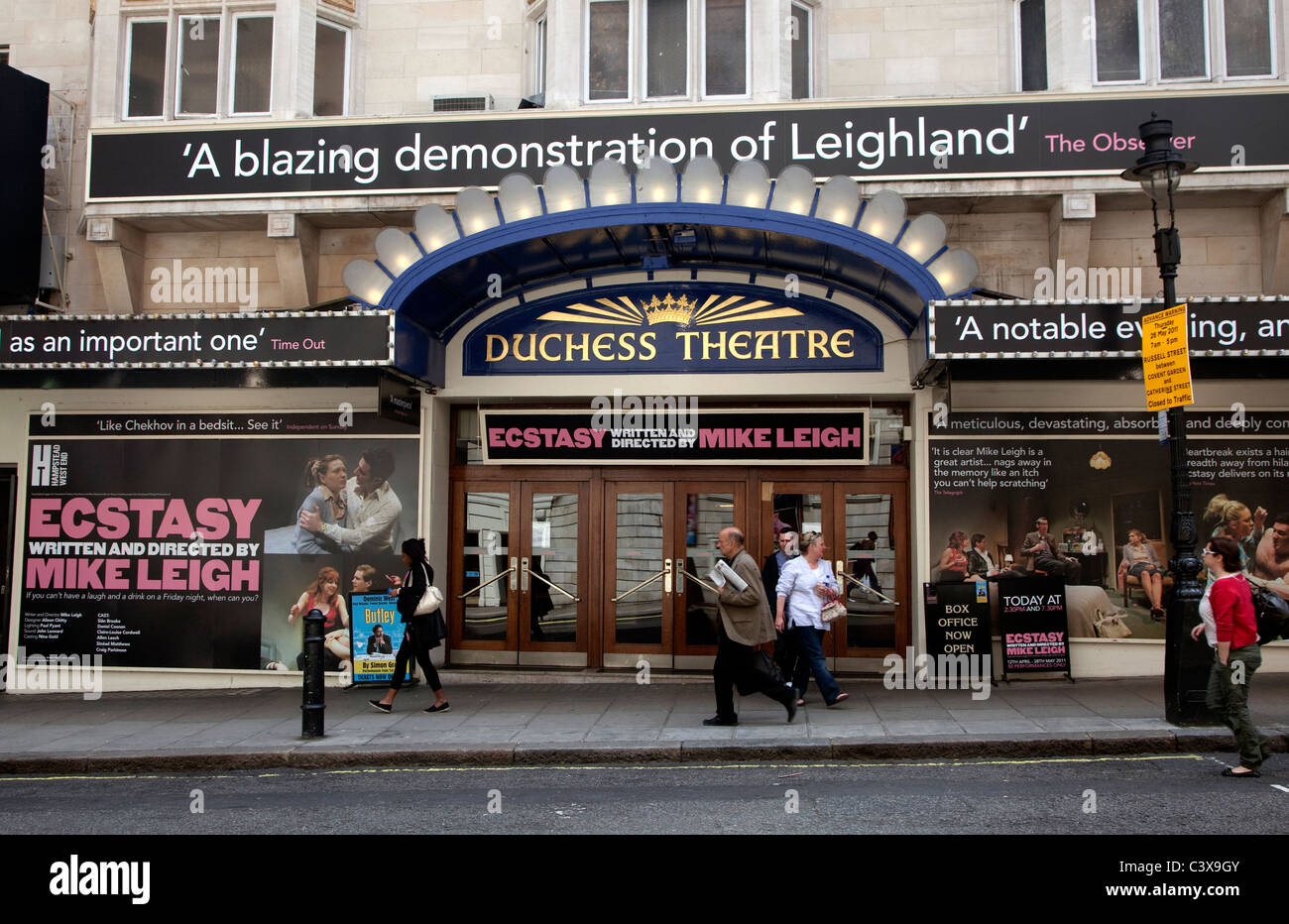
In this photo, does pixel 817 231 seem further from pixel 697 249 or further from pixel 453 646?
pixel 453 646

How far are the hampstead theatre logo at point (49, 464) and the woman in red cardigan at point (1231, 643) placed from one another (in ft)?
39.9

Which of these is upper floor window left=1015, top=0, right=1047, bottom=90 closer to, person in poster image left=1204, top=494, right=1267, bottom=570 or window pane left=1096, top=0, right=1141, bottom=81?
window pane left=1096, top=0, right=1141, bottom=81

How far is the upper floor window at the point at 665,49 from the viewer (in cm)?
1190

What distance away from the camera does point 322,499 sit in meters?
12.1

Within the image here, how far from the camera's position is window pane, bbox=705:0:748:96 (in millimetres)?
11922

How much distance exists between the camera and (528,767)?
821 cm

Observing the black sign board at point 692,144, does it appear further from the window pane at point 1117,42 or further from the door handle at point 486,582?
the door handle at point 486,582

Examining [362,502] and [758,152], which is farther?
[362,502]

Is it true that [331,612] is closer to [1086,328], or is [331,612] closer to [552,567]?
[552,567]

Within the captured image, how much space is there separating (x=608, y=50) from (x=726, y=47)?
1.39m

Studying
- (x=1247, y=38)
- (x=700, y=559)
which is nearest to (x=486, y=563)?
(x=700, y=559)

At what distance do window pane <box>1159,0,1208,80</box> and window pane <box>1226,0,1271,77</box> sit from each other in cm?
28

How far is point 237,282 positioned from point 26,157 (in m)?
2.82

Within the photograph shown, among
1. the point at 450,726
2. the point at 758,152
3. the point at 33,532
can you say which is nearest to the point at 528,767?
the point at 450,726
